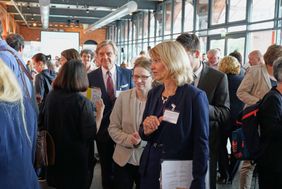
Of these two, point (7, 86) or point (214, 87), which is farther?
point (214, 87)

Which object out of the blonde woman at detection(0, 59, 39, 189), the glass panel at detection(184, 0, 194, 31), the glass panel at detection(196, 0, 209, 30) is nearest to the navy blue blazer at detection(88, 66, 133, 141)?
the blonde woman at detection(0, 59, 39, 189)

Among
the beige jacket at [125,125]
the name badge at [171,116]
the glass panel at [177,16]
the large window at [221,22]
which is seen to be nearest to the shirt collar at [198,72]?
the beige jacket at [125,125]

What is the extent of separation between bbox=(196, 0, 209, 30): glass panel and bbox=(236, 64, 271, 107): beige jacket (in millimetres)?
6597

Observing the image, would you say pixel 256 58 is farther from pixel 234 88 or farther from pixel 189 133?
pixel 189 133

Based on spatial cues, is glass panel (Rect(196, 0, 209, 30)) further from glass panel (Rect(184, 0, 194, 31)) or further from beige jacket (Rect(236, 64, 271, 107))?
beige jacket (Rect(236, 64, 271, 107))

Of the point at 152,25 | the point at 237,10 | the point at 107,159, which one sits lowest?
the point at 107,159

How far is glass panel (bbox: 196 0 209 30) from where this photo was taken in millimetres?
9872

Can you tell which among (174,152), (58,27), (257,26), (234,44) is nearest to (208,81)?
(174,152)

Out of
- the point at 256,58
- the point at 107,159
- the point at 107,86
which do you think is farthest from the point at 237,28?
the point at 107,159

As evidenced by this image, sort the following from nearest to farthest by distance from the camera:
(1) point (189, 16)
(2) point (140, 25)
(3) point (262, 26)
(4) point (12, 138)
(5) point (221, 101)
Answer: (4) point (12, 138) → (5) point (221, 101) → (3) point (262, 26) → (1) point (189, 16) → (2) point (140, 25)

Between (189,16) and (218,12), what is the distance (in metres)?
2.10

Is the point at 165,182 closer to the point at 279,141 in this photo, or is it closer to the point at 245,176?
the point at 279,141

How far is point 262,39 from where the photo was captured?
7.11 m

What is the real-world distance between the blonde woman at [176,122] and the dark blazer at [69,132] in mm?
871
